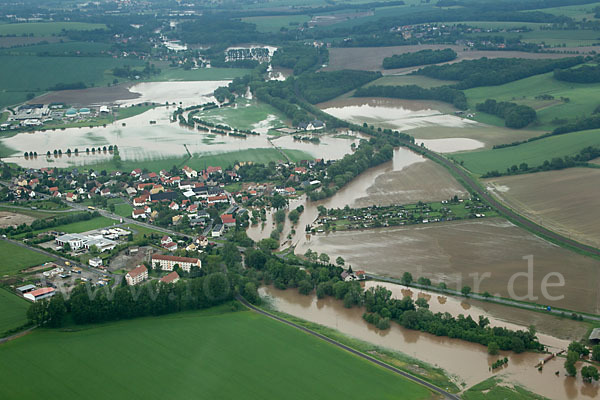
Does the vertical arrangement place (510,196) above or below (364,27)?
below

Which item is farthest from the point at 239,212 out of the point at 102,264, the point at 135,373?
the point at 135,373

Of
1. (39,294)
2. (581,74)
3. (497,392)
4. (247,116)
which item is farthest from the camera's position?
(581,74)

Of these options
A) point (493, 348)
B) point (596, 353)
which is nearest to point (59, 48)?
point (493, 348)

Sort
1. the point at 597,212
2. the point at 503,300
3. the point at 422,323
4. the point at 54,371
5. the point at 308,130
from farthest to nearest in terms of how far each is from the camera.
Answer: the point at 308,130, the point at 597,212, the point at 503,300, the point at 422,323, the point at 54,371

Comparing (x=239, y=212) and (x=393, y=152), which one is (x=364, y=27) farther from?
(x=239, y=212)

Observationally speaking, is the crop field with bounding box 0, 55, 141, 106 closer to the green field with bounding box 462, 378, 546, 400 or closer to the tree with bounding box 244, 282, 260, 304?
the tree with bounding box 244, 282, 260, 304

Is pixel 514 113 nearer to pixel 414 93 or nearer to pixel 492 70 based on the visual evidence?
pixel 414 93
